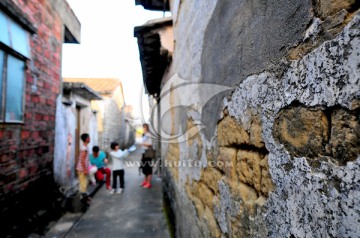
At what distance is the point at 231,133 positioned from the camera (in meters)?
1.08

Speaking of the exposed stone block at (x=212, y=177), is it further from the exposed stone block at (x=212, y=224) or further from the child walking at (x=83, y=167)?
the child walking at (x=83, y=167)

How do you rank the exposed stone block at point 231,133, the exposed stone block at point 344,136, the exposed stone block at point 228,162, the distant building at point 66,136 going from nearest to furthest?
the exposed stone block at point 344,136 → the exposed stone block at point 231,133 → the exposed stone block at point 228,162 → the distant building at point 66,136

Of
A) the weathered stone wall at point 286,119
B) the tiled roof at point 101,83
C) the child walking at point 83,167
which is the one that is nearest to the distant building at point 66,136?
the child walking at point 83,167

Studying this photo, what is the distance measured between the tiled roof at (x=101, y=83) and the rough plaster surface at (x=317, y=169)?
42.5 ft

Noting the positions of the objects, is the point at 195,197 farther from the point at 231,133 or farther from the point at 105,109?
the point at 105,109

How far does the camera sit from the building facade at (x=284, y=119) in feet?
1.53

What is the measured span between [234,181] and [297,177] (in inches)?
18.7

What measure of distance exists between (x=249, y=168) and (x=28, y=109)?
3635 millimetres

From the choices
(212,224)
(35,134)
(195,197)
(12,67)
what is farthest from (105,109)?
(212,224)

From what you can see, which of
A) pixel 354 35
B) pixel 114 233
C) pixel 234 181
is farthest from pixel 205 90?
pixel 114 233

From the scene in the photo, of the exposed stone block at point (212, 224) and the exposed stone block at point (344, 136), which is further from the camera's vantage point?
the exposed stone block at point (212, 224)

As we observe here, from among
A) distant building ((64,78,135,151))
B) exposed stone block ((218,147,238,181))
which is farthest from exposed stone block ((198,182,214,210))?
distant building ((64,78,135,151))

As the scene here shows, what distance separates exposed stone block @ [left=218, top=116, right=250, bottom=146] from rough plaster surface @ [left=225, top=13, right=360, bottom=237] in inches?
6.9

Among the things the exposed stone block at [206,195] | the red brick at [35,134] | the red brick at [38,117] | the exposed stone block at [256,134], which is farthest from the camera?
the red brick at [38,117]
